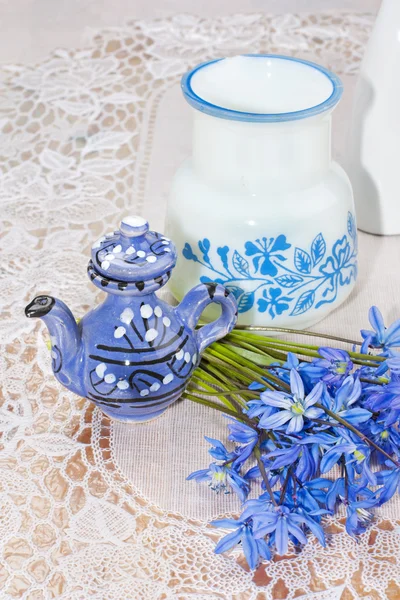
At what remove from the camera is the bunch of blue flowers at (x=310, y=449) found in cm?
54

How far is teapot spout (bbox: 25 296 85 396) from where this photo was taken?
60 centimetres

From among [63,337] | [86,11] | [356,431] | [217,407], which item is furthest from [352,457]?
[86,11]

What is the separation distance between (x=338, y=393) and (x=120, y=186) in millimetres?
549

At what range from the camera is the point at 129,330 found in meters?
0.61

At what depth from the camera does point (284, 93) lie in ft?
2.52

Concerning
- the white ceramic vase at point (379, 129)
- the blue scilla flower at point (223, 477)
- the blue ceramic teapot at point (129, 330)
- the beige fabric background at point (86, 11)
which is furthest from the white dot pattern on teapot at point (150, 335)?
the beige fabric background at point (86, 11)

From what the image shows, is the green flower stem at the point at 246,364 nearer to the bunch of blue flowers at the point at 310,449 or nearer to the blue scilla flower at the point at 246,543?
the bunch of blue flowers at the point at 310,449

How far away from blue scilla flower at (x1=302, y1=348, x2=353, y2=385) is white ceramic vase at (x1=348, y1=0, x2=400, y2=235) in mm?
353

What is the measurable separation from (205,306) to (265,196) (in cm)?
12

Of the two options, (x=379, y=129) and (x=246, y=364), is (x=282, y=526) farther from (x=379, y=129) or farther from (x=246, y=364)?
(x=379, y=129)

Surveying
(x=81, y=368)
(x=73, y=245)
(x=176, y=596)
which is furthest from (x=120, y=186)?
(x=176, y=596)

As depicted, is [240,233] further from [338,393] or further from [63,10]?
[63,10]

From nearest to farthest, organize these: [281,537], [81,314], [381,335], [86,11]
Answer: [281,537] < [381,335] < [81,314] < [86,11]

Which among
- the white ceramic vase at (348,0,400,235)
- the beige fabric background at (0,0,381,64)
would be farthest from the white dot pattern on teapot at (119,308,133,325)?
the beige fabric background at (0,0,381,64)
